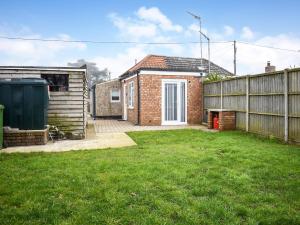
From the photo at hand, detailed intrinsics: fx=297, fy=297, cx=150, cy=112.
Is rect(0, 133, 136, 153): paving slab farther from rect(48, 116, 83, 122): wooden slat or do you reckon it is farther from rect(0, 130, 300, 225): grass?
rect(48, 116, 83, 122): wooden slat

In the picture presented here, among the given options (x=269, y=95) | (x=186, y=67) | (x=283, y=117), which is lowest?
(x=283, y=117)

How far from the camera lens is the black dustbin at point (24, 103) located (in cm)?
959

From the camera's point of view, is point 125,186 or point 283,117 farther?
point 283,117

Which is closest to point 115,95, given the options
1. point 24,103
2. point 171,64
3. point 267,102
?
point 171,64

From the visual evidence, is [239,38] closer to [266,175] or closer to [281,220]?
[266,175]

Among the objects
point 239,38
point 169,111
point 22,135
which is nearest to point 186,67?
point 169,111

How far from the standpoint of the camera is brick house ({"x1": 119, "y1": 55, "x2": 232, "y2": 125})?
1647cm

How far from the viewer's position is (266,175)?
5.58 meters

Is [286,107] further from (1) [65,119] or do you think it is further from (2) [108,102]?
(2) [108,102]

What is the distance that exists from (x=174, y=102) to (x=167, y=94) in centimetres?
62

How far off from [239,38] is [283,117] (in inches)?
855

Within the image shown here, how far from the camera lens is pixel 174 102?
55.5 ft

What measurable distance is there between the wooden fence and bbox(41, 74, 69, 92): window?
7168 millimetres

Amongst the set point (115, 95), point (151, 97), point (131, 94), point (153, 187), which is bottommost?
point (153, 187)
